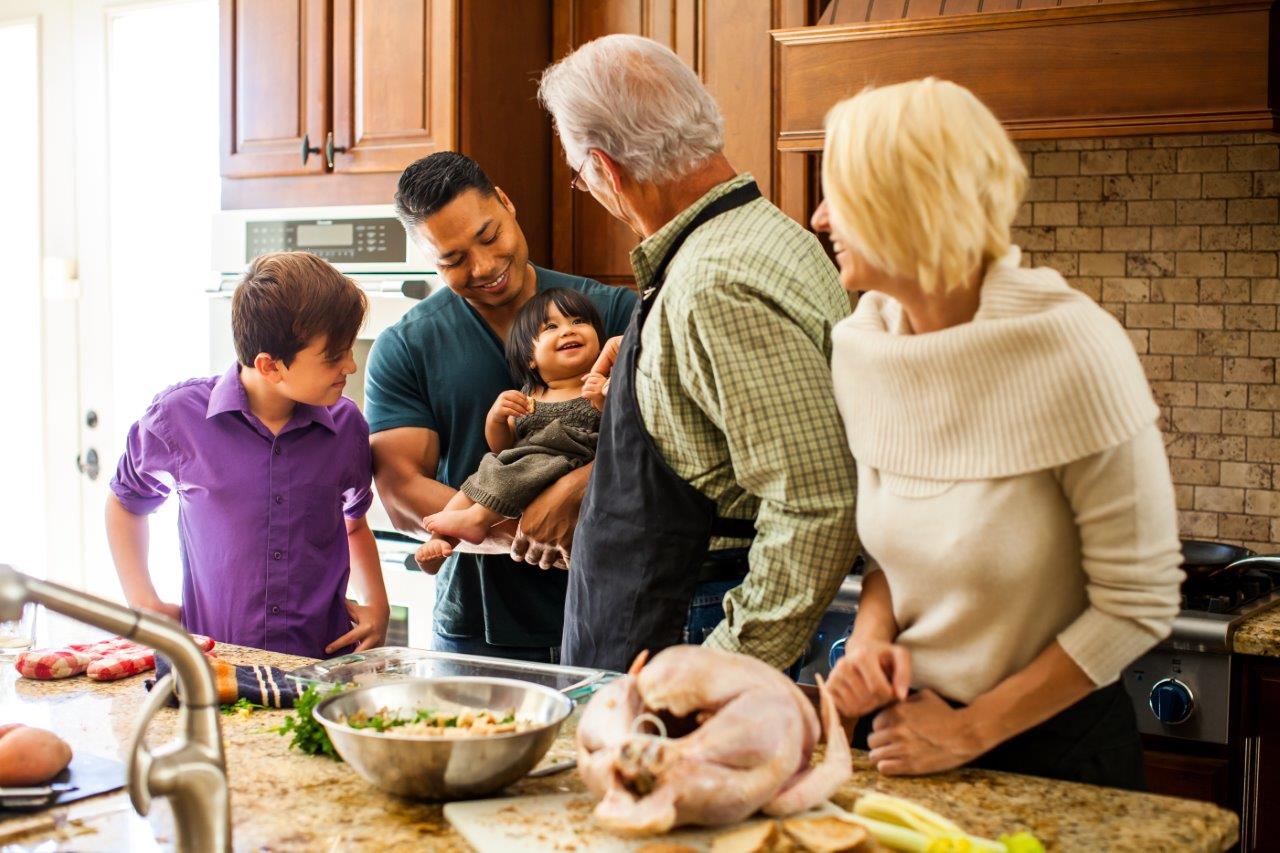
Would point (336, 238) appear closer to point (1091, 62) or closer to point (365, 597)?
point (365, 597)

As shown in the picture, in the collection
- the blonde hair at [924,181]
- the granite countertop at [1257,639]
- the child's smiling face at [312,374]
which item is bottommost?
the granite countertop at [1257,639]

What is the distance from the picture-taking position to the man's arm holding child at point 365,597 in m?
2.13

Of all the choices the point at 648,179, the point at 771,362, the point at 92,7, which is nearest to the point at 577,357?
the point at 648,179

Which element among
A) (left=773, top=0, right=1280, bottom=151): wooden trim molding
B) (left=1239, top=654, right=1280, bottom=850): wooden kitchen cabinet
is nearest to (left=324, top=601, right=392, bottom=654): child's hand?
(left=773, top=0, right=1280, bottom=151): wooden trim molding

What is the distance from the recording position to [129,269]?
4.11m

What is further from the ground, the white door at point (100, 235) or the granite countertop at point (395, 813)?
the white door at point (100, 235)

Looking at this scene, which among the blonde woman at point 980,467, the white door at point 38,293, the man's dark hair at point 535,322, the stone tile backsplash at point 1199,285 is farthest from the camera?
the white door at point 38,293

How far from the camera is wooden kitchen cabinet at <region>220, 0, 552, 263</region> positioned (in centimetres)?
310

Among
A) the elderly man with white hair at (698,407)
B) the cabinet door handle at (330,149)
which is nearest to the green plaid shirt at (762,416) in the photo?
the elderly man with white hair at (698,407)

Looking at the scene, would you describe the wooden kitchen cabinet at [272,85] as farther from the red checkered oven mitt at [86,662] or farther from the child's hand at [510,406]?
the red checkered oven mitt at [86,662]

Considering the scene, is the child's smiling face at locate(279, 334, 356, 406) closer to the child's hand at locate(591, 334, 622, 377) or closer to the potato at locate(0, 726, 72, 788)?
the child's hand at locate(591, 334, 622, 377)

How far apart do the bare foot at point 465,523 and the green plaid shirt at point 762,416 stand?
25.0 inches

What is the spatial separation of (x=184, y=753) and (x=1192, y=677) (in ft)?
5.70

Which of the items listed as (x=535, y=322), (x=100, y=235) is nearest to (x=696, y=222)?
(x=535, y=322)
